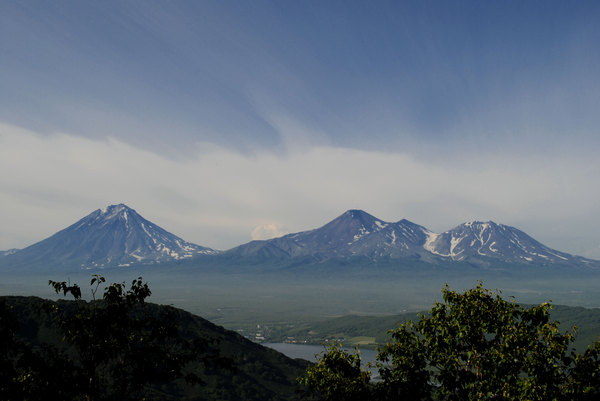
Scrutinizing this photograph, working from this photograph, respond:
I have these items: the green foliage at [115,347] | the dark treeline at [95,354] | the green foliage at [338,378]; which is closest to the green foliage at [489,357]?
the green foliage at [338,378]

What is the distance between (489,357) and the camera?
20594mm

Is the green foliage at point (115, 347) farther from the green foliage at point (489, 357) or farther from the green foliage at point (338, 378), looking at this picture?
the green foliage at point (489, 357)

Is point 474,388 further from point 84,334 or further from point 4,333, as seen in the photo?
point 4,333

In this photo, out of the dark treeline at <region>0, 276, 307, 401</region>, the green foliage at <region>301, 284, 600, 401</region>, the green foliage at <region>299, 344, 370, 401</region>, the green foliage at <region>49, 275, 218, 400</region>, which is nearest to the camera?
the dark treeline at <region>0, 276, 307, 401</region>

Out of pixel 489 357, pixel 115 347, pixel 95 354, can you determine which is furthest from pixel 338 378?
pixel 95 354

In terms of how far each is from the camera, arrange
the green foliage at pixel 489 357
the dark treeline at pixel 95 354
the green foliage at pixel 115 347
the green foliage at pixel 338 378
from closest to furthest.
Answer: the dark treeline at pixel 95 354 < the green foliage at pixel 115 347 < the green foliage at pixel 489 357 < the green foliage at pixel 338 378

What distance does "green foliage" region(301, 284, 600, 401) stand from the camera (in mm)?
19469

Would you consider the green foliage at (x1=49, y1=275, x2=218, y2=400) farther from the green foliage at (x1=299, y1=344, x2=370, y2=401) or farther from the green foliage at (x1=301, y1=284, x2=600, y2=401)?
the green foliage at (x1=301, y1=284, x2=600, y2=401)

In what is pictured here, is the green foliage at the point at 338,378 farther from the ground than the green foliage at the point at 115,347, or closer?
closer

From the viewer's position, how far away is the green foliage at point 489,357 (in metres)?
19.5

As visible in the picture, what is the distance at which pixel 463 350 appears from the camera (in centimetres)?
2130

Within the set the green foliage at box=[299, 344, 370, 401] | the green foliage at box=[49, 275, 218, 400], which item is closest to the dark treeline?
the green foliage at box=[49, 275, 218, 400]

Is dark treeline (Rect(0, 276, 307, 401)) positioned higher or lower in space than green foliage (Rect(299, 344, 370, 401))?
higher

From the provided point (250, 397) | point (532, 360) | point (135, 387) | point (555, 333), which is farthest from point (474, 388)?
point (250, 397)
